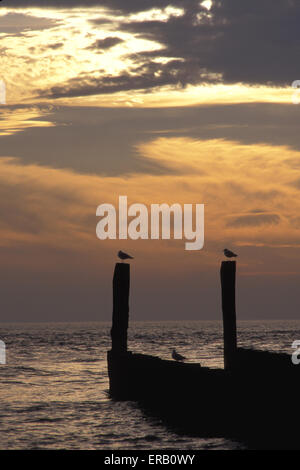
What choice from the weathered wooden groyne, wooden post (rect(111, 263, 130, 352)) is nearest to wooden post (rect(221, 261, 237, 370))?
the weathered wooden groyne

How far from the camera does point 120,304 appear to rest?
19.2 m

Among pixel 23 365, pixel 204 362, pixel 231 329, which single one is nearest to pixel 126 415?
pixel 231 329

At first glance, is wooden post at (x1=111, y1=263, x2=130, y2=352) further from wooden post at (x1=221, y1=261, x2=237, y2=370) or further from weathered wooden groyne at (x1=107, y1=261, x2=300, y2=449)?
wooden post at (x1=221, y1=261, x2=237, y2=370)

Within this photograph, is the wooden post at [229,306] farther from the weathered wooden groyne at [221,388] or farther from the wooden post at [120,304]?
the wooden post at [120,304]

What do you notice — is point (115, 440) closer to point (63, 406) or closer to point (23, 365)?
point (63, 406)

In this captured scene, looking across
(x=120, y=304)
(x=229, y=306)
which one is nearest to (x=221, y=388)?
(x=229, y=306)

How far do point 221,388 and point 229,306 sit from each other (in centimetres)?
284

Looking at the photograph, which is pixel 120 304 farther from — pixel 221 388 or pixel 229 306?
pixel 221 388

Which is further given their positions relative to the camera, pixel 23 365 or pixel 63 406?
pixel 23 365

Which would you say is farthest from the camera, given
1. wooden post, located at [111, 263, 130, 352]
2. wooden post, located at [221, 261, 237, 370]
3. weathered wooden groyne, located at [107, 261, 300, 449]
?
wooden post, located at [111, 263, 130, 352]

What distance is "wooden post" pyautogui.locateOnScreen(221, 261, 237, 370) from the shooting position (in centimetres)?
1599

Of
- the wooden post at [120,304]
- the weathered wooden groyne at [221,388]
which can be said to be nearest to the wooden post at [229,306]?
the weathered wooden groyne at [221,388]

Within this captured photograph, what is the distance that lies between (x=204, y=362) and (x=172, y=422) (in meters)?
15.7

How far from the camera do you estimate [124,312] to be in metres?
19.3
